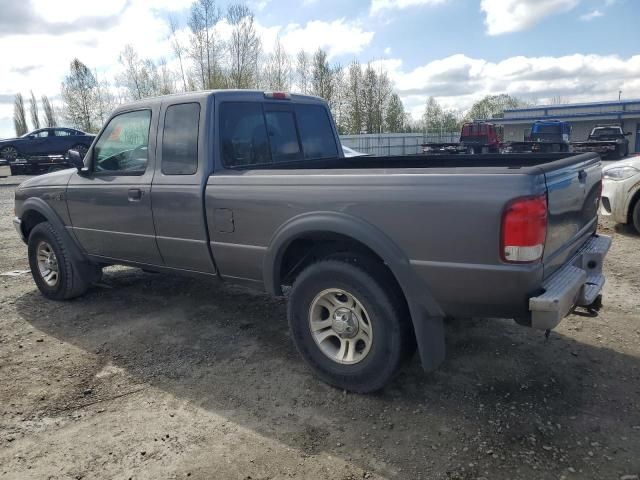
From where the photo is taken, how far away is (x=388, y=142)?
33.5 m

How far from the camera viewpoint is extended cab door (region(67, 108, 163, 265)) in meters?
4.32

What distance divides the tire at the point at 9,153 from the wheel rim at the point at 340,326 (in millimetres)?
22393

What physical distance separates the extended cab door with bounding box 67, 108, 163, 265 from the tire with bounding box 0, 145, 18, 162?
64.5 ft

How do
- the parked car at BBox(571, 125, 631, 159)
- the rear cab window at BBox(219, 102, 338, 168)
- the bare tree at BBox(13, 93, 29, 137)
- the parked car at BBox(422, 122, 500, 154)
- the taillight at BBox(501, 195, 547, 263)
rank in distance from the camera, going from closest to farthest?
the taillight at BBox(501, 195, 547, 263) < the rear cab window at BBox(219, 102, 338, 168) < the parked car at BBox(422, 122, 500, 154) < the parked car at BBox(571, 125, 631, 159) < the bare tree at BBox(13, 93, 29, 137)

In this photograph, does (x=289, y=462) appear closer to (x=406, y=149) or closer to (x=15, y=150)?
(x=15, y=150)

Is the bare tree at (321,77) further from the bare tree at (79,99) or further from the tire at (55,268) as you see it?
the tire at (55,268)

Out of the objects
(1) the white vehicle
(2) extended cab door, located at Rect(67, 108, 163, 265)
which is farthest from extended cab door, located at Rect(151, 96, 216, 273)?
(1) the white vehicle

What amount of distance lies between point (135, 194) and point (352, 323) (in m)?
2.25

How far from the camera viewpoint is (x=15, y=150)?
70.1ft

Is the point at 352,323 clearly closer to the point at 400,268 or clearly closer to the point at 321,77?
the point at 400,268

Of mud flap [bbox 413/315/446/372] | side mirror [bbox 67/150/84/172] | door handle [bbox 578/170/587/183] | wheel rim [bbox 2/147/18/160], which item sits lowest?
mud flap [bbox 413/315/446/372]

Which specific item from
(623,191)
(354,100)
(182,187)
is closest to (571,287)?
(182,187)

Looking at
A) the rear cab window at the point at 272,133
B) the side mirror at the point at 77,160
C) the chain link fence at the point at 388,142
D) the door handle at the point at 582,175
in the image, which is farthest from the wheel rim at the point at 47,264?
the chain link fence at the point at 388,142

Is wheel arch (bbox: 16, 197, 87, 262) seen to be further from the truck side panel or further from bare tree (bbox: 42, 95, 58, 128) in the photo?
bare tree (bbox: 42, 95, 58, 128)
